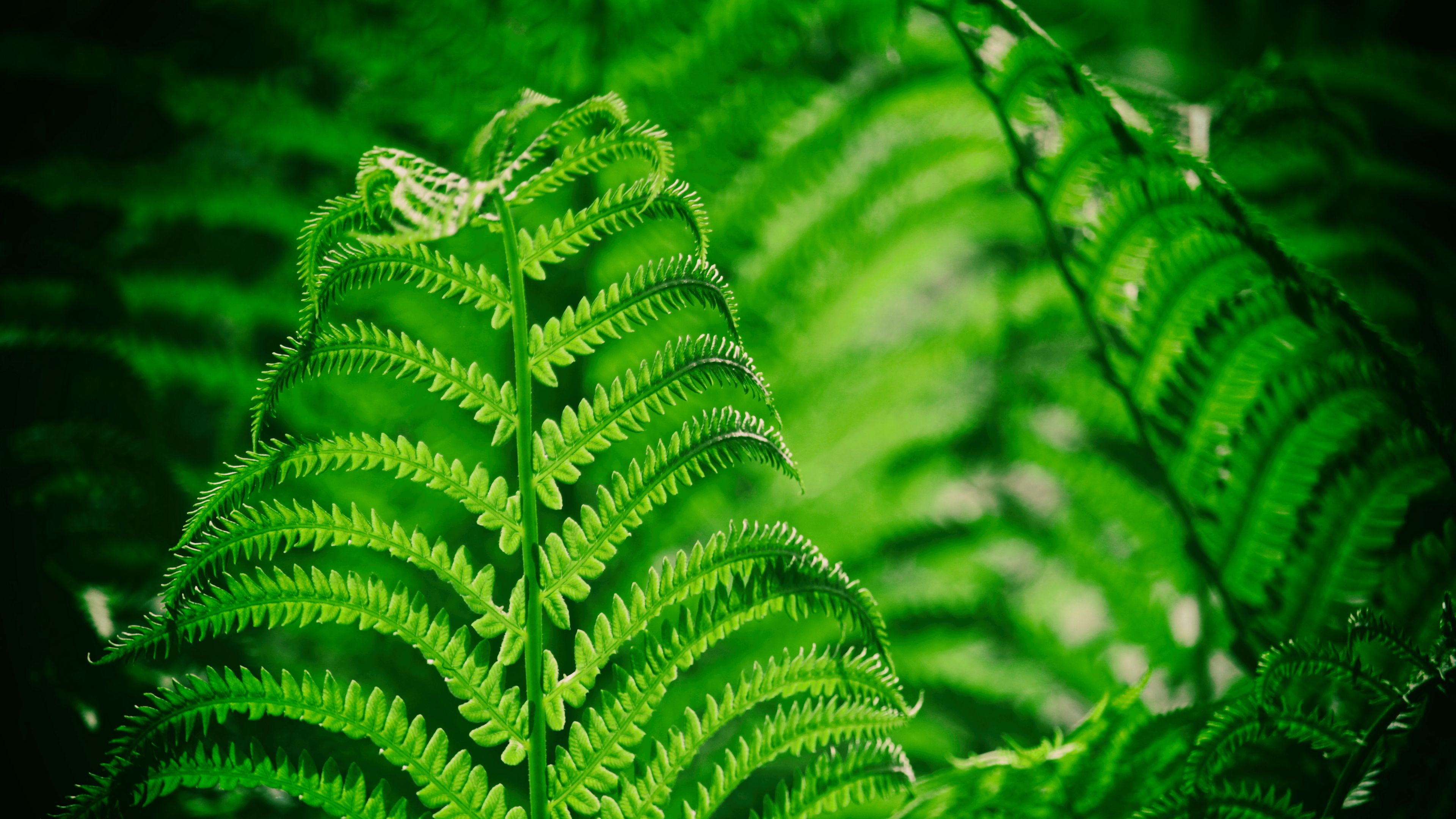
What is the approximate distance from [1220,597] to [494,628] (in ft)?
1.99

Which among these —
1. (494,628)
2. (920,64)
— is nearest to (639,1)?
(920,64)

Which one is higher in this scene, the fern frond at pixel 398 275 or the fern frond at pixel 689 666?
the fern frond at pixel 398 275

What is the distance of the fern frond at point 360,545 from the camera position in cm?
44

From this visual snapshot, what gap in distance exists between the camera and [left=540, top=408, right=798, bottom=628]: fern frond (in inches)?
18.5

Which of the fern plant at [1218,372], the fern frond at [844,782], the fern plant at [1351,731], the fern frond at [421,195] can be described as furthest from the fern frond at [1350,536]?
the fern frond at [421,195]

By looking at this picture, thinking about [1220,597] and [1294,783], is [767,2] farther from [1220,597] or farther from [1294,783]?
[1294,783]

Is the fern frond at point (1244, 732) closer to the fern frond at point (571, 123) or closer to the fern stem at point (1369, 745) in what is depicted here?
the fern stem at point (1369, 745)

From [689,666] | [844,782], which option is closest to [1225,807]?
[844,782]

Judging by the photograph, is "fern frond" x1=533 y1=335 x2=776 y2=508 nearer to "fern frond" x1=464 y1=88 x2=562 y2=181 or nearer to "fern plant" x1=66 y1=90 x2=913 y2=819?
"fern plant" x1=66 y1=90 x2=913 y2=819

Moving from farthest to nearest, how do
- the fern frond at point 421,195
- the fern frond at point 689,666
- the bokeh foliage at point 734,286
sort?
1. the bokeh foliage at point 734,286
2. the fern frond at point 689,666
3. the fern frond at point 421,195

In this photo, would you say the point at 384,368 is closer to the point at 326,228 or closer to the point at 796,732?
the point at 326,228

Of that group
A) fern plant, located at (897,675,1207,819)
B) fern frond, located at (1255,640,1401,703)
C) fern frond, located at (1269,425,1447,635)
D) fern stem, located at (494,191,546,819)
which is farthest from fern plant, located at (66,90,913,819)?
fern frond, located at (1269,425,1447,635)

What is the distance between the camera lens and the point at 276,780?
433mm

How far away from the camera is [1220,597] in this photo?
70 centimetres
